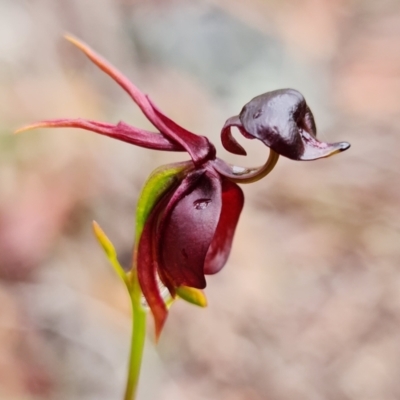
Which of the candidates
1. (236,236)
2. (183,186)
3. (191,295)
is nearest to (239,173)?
(183,186)

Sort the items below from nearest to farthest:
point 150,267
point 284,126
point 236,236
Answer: point 284,126
point 150,267
point 236,236

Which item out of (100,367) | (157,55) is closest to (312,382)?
(100,367)

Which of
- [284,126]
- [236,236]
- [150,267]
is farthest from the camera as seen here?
[236,236]

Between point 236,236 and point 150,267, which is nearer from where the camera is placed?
point 150,267

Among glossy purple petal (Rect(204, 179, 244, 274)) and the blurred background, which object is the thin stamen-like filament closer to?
glossy purple petal (Rect(204, 179, 244, 274))

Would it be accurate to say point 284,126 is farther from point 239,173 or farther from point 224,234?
point 224,234

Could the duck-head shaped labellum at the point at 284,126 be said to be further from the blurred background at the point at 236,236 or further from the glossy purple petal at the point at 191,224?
the blurred background at the point at 236,236
